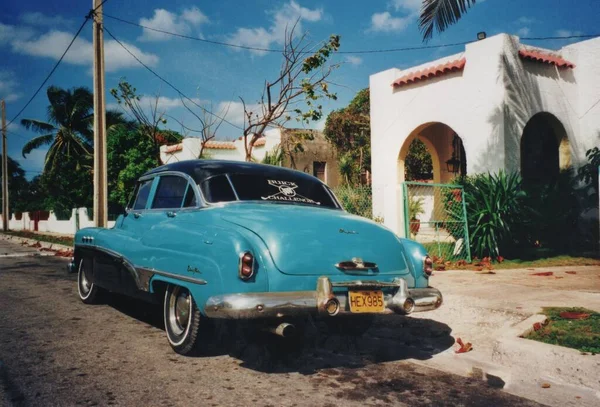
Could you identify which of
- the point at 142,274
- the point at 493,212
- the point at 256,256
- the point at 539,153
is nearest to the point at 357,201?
the point at 493,212

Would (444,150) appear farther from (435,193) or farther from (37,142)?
(37,142)

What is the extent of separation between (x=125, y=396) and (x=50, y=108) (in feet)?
112

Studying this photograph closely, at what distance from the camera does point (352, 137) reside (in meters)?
26.5

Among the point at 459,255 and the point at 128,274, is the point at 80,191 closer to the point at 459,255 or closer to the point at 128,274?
Result: the point at 459,255

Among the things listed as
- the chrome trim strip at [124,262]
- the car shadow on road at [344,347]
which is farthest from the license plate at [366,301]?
the chrome trim strip at [124,262]

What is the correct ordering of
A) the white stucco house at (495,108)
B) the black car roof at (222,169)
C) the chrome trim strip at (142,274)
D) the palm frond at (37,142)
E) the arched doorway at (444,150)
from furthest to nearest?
the palm frond at (37,142), the arched doorway at (444,150), the white stucco house at (495,108), the black car roof at (222,169), the chrome trim strip at (142,274)

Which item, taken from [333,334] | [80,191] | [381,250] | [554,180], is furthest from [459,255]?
[80,191]

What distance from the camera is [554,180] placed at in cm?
1302

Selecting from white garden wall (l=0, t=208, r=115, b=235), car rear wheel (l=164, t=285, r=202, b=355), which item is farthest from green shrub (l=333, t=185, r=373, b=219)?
white garden wall (l=0, t=208, r=115, b=235)

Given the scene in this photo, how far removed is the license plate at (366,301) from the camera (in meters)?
4.04

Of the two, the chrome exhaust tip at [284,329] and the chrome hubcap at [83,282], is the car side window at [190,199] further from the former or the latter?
the chrome hubcap at [83,282]

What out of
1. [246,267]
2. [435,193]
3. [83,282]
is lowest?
[83,282]

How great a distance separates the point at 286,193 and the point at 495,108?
782cm

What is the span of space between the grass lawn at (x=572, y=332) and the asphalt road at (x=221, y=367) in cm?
86
